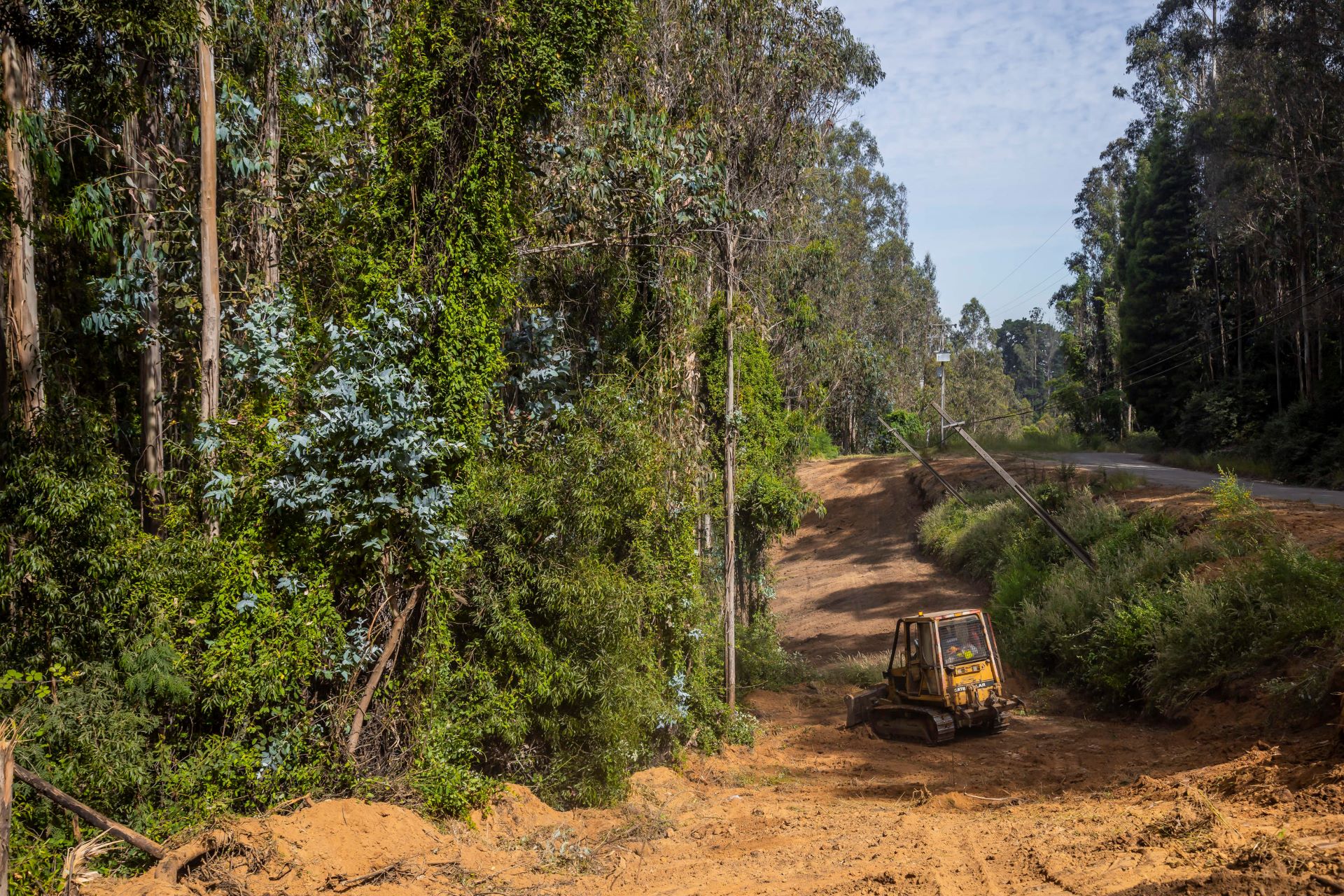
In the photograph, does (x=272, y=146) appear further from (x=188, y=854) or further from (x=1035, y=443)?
(x=1035, y=443)

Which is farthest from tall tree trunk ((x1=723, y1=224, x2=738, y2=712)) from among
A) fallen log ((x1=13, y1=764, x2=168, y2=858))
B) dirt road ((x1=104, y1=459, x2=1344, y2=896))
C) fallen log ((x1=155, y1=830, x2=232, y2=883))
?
fallen log ((x1=13, y1=764, x2=168, y2=858))

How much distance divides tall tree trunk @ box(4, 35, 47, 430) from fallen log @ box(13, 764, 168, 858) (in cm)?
533

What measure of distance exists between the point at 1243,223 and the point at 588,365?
108 feet

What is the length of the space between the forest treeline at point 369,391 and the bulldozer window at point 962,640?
387 cm

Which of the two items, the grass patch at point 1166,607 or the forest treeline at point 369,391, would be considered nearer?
the forest treeline at point 369,391

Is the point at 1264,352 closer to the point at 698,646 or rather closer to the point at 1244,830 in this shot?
the point at 698,646

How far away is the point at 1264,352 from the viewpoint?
40781mm

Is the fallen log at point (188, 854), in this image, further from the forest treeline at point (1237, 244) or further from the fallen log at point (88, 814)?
the forest treeline at point (1237, 244)

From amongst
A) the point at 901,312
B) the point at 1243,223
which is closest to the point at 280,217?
the point at 1243,223

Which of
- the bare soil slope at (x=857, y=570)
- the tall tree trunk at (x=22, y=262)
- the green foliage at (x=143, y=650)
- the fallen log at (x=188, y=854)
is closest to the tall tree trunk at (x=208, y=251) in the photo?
the tall tree trunk at (x=22, y=262)

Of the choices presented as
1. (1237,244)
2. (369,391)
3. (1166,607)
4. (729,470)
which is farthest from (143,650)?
(1237,244)

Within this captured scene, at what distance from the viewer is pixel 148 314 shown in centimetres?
1423

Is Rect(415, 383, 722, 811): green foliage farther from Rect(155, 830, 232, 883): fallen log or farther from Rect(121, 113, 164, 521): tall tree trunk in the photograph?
Rect(121, 113, 164, 521): tall tree trunk

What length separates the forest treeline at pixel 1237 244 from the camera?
31359mm
